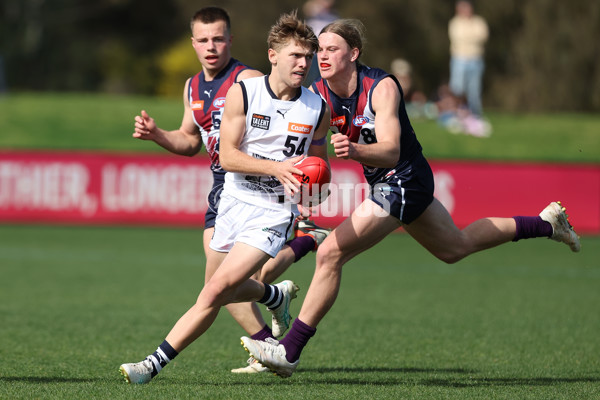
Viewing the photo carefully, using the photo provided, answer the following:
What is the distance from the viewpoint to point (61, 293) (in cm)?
1044

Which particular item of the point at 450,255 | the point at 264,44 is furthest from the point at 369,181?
the point at 264,44

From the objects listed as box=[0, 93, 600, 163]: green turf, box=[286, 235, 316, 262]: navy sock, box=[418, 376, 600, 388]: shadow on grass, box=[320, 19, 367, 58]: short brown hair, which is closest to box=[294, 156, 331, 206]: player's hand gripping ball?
box=[320, 19, 367, 58]: short brown hair

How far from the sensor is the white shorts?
5781 mm

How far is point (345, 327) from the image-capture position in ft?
28.7

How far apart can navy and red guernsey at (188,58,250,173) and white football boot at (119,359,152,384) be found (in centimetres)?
170

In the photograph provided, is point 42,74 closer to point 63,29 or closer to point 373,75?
point 63,29

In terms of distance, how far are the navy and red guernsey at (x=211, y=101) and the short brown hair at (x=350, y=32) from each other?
0.93 meters

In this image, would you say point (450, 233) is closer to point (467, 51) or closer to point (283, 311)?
point (283, 311)

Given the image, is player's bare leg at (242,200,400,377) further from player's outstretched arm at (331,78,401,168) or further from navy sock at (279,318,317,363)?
player's outstretched arm at (331,78,401,168)

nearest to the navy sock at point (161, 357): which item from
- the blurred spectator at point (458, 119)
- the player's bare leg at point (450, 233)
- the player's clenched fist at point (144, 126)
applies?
the player's clenched fist at point (144, 126)

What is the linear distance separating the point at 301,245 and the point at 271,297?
24.9 inches

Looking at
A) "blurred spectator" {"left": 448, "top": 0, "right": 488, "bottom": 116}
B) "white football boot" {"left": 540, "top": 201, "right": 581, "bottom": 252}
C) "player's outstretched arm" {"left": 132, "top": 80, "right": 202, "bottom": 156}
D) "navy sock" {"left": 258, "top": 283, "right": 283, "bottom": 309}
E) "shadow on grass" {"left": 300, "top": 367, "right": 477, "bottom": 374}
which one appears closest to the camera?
"player's outstretched arm" {"left": 132, "top": 80, "right": 202, "bottom": 156}

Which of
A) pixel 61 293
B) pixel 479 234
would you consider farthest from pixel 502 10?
pixel 479 234

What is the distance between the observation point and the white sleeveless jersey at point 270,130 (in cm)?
575
